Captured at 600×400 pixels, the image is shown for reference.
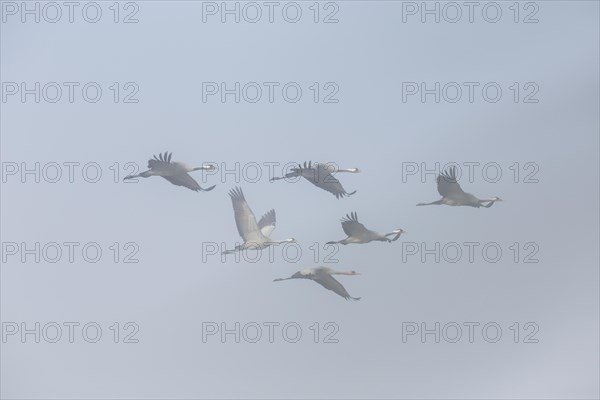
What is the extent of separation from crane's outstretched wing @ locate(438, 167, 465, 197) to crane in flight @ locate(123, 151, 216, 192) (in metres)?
1.46

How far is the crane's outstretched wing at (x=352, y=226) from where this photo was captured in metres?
5.15

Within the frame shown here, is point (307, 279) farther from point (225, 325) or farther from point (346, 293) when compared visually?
point (225, 325)

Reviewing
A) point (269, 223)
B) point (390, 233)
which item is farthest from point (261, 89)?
point (390, 233)

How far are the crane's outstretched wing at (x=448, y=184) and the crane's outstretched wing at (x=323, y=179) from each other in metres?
0.58

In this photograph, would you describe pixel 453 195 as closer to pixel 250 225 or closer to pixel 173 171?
pixel 250 225

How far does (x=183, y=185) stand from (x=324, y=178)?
92 centimetres

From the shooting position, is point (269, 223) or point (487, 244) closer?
point (269, 223)

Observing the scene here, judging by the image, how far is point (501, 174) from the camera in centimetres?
553

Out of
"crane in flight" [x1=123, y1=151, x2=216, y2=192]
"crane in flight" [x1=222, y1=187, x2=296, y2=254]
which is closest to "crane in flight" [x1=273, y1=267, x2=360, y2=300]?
"crane in flight" [x1=222, y1=187, x2=296, y2=254]

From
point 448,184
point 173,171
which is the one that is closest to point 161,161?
point 173,171

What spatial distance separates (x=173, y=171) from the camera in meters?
5.23

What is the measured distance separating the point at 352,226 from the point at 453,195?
726 mm

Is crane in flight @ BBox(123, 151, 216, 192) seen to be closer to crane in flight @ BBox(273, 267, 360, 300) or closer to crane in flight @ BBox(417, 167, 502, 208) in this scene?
crane in flight @ BBox(273, 267, 360, 300)

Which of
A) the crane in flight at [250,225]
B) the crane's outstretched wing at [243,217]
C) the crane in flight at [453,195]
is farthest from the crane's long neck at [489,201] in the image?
the crane's outstretched wing at [243,217]
